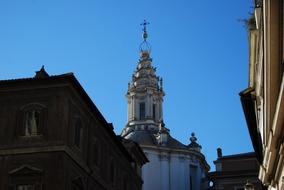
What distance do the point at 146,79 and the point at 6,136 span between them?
43922 mm

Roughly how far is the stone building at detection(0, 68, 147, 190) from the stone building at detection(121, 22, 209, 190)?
3171cm

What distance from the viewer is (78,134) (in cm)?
2934

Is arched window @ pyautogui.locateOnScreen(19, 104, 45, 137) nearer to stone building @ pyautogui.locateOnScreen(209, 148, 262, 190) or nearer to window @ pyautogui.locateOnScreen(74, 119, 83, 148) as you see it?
window @ pyautogui.locateOnScreen(74, 119, 83, 148)

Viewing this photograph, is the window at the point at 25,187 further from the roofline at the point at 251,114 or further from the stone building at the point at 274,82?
the stone building at the point at 274,82

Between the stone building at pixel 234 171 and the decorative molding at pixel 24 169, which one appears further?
the stone building at pixel 234 171

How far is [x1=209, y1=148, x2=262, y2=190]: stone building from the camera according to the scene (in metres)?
45.0

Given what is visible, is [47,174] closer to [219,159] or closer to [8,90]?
[8,90]

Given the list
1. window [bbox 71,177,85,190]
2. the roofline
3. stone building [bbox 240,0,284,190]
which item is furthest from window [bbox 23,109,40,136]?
stone building [bbox 240,0,284,190]

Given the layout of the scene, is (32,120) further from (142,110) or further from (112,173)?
(142,110)

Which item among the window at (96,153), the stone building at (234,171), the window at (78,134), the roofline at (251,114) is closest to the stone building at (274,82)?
the roofline at (251,114)

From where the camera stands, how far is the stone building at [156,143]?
6271 centimetres

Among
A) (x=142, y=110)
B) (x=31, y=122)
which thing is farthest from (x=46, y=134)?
(x=142, y=110)

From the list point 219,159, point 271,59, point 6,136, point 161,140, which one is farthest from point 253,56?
point 161,140

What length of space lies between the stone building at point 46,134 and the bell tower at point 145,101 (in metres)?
36.6
